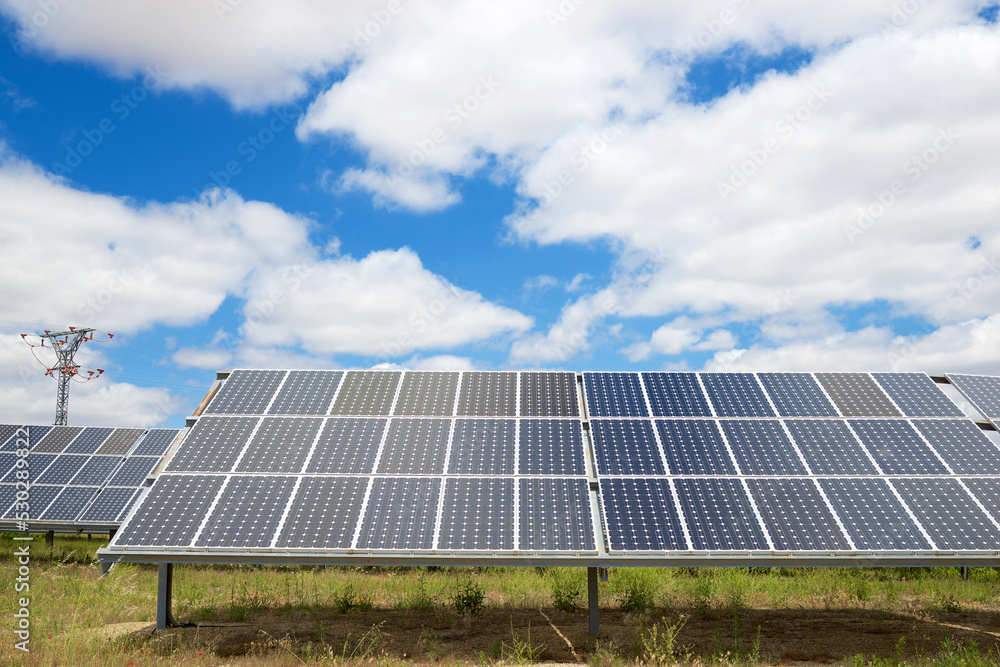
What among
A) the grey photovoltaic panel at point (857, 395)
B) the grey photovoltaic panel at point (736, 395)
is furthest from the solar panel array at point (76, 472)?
the grey photovoltaic panel at point (857, 395)

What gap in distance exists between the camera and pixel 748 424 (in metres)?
17.0

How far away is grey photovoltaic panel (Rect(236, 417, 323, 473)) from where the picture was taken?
15.7m

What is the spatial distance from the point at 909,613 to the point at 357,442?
16.0 meters

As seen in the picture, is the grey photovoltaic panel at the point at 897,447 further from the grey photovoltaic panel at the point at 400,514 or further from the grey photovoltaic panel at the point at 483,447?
the grey photovoltaic panel at the point at 400,514

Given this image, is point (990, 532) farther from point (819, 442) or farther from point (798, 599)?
point (798, 599)

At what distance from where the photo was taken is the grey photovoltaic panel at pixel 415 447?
1551 centimetres

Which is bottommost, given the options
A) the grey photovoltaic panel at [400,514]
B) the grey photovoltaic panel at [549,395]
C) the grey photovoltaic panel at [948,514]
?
the grey photovoltaic panel at [948,514]

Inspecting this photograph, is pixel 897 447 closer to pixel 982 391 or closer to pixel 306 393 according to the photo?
pixel 982 391

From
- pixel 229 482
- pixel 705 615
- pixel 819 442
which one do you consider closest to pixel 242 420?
pixel 229 482

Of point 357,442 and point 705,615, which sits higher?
point 357,442

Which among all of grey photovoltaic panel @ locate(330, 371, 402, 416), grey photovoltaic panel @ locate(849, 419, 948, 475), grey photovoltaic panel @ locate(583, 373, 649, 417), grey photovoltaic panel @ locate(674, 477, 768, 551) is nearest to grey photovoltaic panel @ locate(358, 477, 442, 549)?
grey photovoltaic panel @ locate(330, 371, 402, 416)

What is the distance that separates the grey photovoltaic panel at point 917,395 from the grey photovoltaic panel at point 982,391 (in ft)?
2.32

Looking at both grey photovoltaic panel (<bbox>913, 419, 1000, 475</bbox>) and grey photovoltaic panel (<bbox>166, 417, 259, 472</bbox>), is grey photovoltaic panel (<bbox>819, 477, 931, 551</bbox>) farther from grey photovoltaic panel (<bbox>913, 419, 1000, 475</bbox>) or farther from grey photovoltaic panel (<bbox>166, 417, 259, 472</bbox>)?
grey photovoltaic panel (<bbox>166, 417, 259, 472</bbox>)

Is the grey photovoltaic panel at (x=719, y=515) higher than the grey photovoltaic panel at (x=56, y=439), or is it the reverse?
the grey photovoltaic panel at (x=56, y=439)
